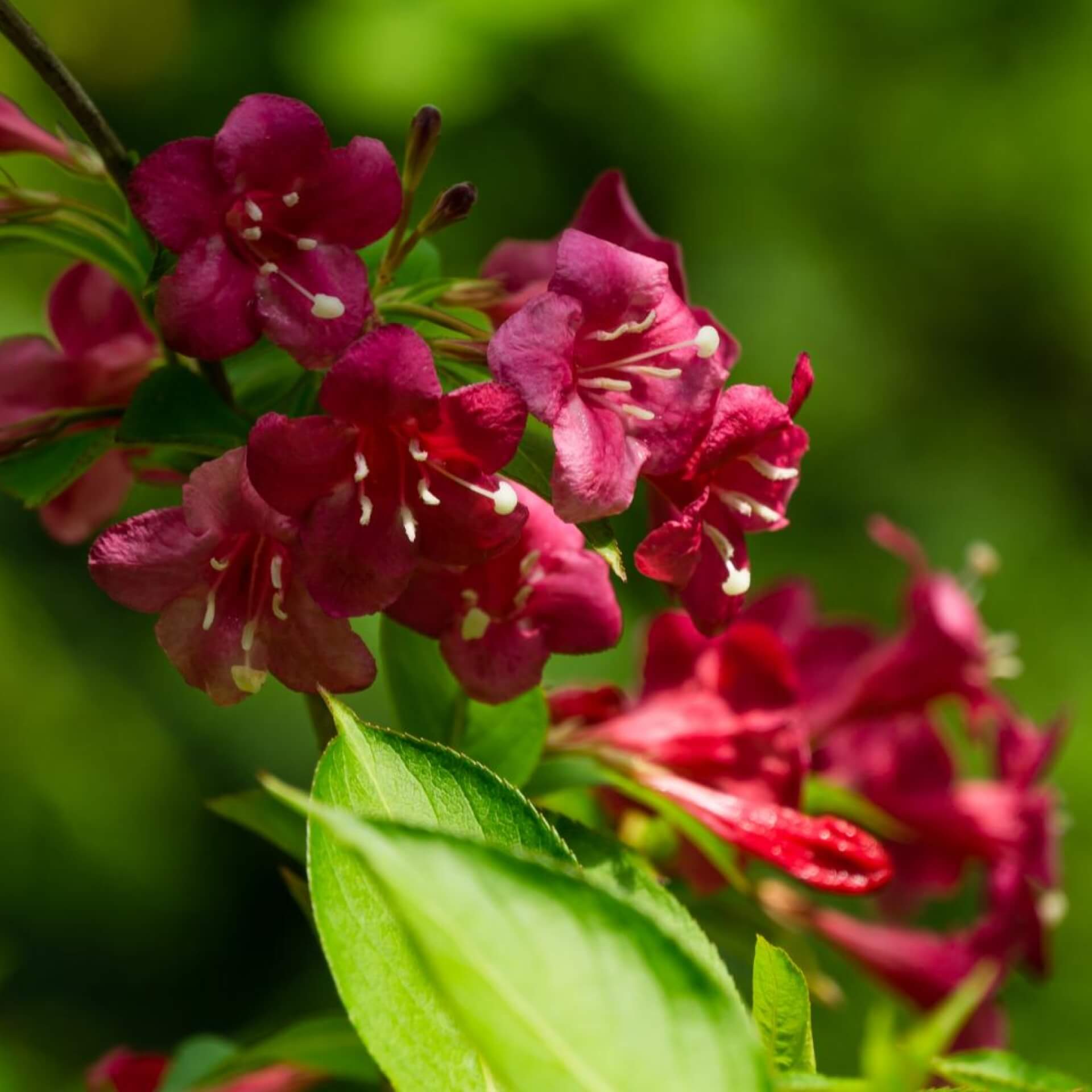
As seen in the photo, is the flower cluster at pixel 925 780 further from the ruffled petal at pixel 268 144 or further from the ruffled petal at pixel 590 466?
the ruffled petal at pixel 268 144

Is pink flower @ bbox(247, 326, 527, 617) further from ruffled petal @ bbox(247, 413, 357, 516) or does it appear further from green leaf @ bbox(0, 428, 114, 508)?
green leaf @ bbox(0, 428, 114, 508)

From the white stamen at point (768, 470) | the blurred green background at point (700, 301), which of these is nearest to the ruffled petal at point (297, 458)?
the white stamen at point (768, 470)

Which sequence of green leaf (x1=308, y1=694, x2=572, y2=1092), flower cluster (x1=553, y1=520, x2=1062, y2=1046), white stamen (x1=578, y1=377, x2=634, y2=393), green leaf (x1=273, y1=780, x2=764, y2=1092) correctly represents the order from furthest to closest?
flower cluster (x1=553, y1=520, x2=1062, y2=1046)
white stamen (x1=578, y1=377, x2=634, y2=393)
green leaf (x1=308, y1=694, x2=572, y2=1092)
green leaf (x1=273, y1=780, x2=764, y2=1092)

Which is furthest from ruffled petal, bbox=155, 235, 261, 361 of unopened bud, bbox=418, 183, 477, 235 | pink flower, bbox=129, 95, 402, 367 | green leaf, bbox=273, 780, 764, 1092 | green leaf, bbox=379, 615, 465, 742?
green leaf, bbox=273, 780, 764, 1092

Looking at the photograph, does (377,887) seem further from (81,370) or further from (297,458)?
(81,370)

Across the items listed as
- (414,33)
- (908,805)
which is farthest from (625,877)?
(414,33)

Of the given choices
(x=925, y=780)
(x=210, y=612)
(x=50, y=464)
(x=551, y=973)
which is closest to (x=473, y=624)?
(x=210, y=612)

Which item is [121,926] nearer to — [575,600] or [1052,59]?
[575,600]
